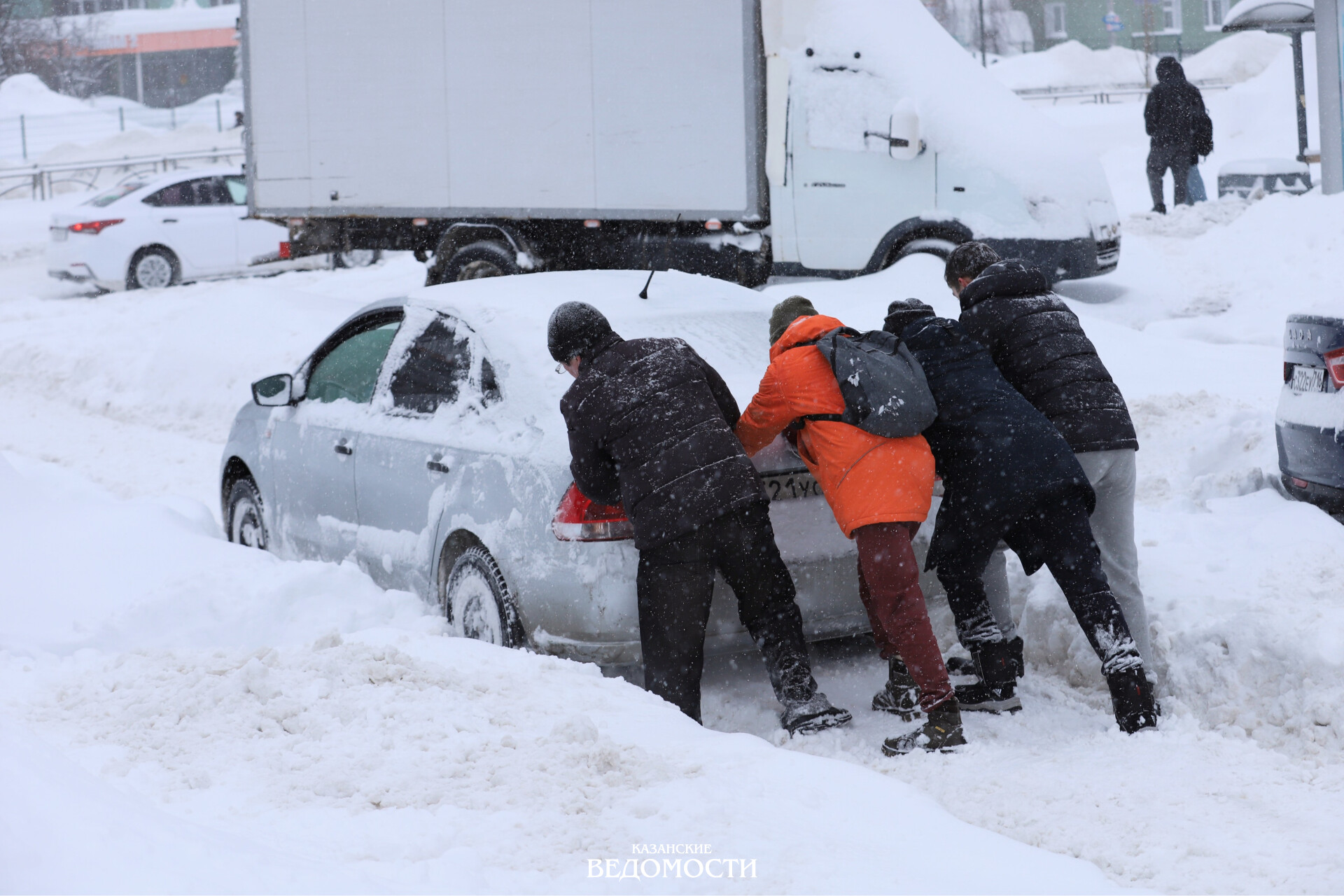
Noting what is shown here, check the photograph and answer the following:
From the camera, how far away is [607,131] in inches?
462

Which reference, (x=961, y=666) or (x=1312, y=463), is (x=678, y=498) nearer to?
(x=961, y=666)

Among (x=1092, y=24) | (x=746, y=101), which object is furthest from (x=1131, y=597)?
(x=1092, y=24)

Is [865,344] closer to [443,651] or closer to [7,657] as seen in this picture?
[443,651]

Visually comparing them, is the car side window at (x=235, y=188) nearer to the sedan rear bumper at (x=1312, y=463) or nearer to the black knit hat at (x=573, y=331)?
the black knit hat at (x=573, y=331)

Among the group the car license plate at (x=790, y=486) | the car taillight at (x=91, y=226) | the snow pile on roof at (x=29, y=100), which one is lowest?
the car license plate at (x=790, y=486)

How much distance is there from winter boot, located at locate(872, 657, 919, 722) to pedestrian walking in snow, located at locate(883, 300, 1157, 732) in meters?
0.38

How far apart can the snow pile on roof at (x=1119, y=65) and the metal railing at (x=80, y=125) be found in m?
26.4

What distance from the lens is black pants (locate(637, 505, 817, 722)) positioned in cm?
425

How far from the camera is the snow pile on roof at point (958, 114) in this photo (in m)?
11.0

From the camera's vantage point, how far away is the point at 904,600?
14.0ft

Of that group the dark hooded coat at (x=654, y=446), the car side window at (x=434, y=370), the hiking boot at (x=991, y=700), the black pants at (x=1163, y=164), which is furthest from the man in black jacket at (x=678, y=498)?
the black pants at (x=1163, y=164)

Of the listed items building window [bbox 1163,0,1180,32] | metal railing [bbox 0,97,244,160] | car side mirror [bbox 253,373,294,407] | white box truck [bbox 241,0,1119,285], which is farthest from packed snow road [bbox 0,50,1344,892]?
building window [bbox 1163,0,1180,32]

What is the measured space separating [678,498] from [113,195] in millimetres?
15901

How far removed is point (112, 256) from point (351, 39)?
632cm
